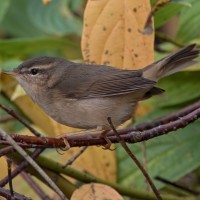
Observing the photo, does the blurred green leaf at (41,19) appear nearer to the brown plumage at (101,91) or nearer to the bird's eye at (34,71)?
the bird's eye at (34,71)

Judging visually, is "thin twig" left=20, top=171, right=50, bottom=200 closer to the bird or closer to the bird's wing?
the bird

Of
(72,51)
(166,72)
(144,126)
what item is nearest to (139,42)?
(166,72)

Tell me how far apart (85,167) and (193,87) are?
2.17 ft

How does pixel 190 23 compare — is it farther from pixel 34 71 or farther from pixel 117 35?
pixel 34 71

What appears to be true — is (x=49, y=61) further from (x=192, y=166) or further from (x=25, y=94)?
(x=192, y=166)

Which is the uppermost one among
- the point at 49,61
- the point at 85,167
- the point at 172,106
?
the point at 49,61

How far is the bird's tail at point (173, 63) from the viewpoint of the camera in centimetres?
293

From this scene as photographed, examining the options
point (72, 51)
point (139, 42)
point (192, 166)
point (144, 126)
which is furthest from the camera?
point (72, 51)

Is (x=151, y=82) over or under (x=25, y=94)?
over

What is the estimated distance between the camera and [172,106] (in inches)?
136

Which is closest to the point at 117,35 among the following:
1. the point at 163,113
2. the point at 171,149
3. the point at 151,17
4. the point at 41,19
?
the point at 151,17

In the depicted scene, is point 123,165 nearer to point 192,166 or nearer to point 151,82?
point 192,166

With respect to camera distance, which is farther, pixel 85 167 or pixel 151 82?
pixel 85 167

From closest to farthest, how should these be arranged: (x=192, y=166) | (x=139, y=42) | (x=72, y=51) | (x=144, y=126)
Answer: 1. (x=144, y=126)
2. (x=139, y=42)
3. (x=192, y=166)
4. (x=72, y=51)
